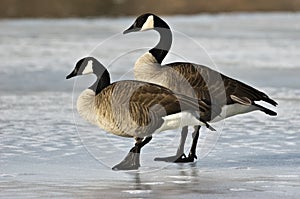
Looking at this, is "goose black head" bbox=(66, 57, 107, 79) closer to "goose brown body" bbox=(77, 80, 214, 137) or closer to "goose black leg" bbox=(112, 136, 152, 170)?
"goose brown body" bbox=(77, 80, 214, 137)

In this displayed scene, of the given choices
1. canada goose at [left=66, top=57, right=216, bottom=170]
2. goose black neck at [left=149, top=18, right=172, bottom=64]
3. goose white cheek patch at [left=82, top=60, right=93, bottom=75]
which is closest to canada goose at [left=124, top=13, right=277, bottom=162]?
goose black neck at [left=149, top=18, right=172, bottom=64]

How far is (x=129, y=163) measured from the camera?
6.52m

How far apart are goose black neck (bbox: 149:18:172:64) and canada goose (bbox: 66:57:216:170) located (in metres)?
0.58

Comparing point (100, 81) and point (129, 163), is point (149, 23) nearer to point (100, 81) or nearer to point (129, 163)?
point (100, 81)

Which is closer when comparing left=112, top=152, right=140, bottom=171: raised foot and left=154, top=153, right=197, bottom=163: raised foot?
left=112, top=152, right=140, bottom=171: raised foot

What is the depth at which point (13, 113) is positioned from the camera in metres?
9.41

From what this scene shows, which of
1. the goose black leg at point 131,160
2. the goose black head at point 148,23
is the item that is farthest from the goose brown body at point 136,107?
the goose black head at point 148,23

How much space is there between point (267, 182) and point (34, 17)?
25.0 metres

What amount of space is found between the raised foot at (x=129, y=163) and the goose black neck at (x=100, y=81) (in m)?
0.52

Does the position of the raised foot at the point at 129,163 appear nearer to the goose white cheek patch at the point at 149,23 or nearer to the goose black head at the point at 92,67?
the goose black head at the point at 92,67

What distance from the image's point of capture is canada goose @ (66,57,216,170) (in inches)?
248

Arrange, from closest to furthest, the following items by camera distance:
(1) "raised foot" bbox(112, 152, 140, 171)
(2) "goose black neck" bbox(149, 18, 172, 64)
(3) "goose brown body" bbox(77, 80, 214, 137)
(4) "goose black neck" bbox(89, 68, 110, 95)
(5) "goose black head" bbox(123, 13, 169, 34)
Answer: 1. (3) "goose brown body" bbox(77, 80, 214, 137)
2. (1) "raised foot" bbox(112, 152, 140, 171)
3. (4) "goose black neck" bbox(89, 68, 110, 95)
4. (2) "goose black neck" bbox(149, 18, 172, 64)
5. (5) "goose black head" bbox(123, 13, 169, 34)

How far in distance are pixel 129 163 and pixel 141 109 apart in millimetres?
443

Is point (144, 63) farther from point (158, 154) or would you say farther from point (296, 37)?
point (296, 37)
